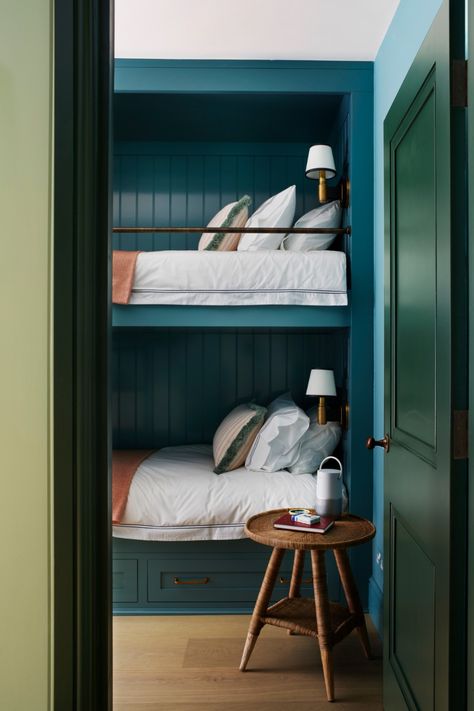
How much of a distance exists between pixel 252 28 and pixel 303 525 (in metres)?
2.19

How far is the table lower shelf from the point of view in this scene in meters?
2.35

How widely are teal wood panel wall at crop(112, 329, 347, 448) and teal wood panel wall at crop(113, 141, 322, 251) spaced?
0.72m

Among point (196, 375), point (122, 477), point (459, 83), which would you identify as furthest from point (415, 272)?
point (196, 375)

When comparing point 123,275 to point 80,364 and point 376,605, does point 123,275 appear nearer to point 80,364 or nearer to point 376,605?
point 80,364

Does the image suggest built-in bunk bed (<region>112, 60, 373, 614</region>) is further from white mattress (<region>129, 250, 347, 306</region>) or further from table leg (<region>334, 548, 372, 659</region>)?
table leg (<region>334, 548, 372, 659</region>)

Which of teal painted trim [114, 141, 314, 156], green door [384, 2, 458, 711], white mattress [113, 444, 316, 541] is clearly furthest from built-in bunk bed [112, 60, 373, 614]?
green door [384, 2, 458, 711]

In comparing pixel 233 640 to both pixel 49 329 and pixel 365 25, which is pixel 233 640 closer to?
pixel 49 329

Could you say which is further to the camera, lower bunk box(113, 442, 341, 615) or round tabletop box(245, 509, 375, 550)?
lower bunk box(113, 442, 341, 615)

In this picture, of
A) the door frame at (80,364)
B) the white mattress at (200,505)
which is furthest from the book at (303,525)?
the door frame at (80,364)

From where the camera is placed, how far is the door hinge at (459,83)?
1335 mm

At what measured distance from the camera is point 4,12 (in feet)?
3.53

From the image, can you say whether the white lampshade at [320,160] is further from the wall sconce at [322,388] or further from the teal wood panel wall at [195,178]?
the wall sconce at [322,388]

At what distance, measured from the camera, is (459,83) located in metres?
1.34

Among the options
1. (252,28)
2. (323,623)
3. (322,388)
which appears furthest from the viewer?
(322,388)
